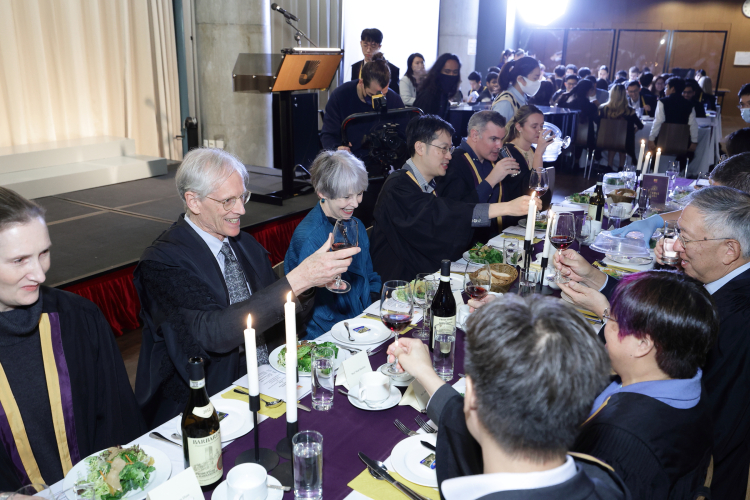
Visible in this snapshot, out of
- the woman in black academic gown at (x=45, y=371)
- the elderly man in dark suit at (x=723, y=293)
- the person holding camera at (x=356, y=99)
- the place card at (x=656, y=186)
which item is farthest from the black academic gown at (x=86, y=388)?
the place card at (x=656, y=186)

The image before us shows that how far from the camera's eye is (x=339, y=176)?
268 centimetres

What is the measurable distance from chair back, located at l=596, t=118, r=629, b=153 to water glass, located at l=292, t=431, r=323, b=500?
8.11 m

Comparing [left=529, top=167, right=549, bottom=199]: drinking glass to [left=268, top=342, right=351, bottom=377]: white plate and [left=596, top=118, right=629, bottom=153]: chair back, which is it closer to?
[left=268, top=342, right=351, bottom=377]: white plate

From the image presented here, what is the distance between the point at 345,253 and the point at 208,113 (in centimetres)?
566

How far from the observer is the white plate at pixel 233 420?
1.55m

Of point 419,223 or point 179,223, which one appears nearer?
point 179,223

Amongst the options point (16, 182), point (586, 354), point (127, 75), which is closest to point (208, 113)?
point (127, 75)

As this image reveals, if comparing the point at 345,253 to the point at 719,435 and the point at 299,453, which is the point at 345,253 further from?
the point at 719,435

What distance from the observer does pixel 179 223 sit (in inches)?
84.5

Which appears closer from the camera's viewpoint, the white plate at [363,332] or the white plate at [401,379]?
the white plate at [401,379]

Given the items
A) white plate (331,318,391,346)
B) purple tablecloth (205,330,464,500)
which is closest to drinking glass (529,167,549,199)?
white plate (331,318,391,346)

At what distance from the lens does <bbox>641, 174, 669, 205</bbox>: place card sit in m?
4.09

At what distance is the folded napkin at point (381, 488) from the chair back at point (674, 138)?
7902mm

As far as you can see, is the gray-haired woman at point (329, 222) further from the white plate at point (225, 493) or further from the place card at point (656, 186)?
the place card at point (656, 186)
